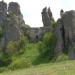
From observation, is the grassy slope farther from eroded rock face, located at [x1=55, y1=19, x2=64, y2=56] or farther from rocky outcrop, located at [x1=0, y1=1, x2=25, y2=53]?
rocky outcrop, located at [x1=0, y1=1, x2=25, y2=53]

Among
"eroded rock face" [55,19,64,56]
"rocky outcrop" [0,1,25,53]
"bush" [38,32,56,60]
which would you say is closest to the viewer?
"eroded rock face" [55,19,64,56]

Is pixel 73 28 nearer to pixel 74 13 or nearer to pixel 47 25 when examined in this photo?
pixel 74 13

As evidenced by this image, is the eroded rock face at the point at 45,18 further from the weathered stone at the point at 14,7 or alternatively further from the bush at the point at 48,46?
the bush at the point at 48,46

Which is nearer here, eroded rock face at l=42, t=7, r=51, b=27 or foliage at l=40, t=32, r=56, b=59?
foliage at l=40, t=32, r=56, b=59

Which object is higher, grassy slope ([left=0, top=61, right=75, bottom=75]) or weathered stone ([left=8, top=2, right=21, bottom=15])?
weathered stone ([left=8, top=2, right=21, bottom=15])

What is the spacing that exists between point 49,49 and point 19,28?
2675 cm

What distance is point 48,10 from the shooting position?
503ft

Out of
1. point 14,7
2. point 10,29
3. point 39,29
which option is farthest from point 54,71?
point 14,7

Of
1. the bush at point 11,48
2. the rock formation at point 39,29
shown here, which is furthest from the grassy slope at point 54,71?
the bush at point 11,48

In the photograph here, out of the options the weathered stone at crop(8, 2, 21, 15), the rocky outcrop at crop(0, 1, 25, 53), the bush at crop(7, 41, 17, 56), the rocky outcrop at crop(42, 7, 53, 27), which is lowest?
the bush at crop(7, 41, 17, 56)

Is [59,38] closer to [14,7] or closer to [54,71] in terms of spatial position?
[14,7]

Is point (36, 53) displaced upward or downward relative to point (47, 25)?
downward

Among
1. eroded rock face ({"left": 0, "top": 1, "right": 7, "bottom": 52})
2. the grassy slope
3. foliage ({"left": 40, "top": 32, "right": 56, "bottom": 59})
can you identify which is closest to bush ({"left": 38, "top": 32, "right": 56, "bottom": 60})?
foliage ({"left": 40, "top": 32, "right": 56, "bottom": 59})

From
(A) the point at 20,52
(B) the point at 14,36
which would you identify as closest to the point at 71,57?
(A) the point at 20,52
